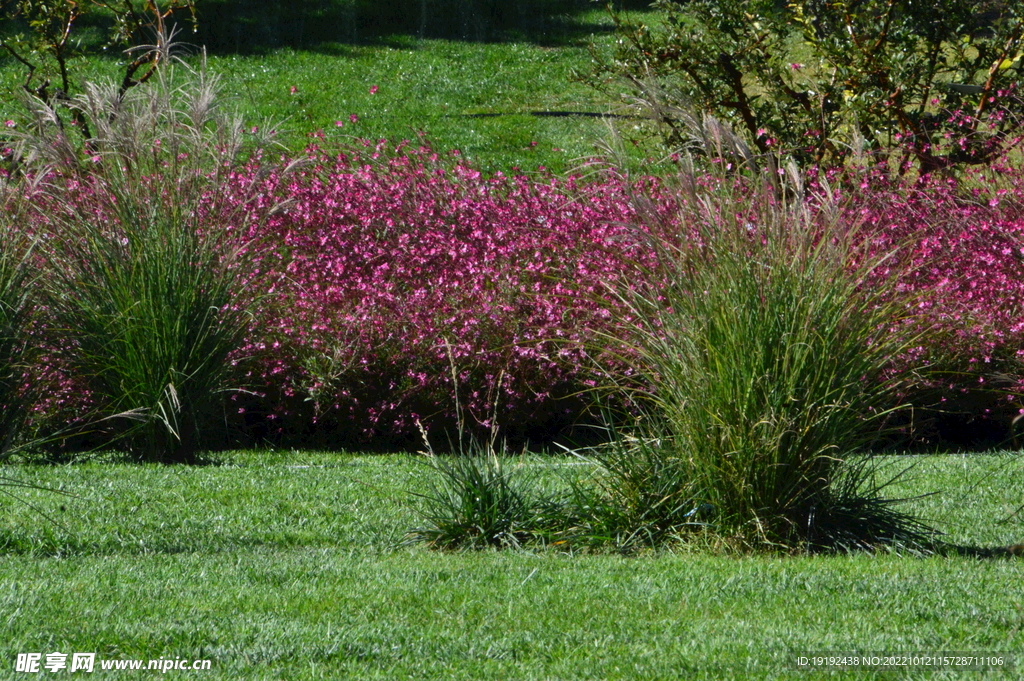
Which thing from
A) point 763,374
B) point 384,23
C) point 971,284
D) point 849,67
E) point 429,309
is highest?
point 849,67

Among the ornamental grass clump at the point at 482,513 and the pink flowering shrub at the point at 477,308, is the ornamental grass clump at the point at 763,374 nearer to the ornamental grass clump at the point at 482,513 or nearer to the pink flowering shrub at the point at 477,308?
the ornamental grass clump at the point at 482,513

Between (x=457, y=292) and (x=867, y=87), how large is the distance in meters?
4.72

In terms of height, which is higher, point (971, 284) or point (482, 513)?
point (971, 284)

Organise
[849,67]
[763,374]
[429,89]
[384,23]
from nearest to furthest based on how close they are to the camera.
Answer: [763,374] < [849,67] < [429,89] < [384,23]

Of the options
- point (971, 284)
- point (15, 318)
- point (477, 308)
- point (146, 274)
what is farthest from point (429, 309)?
point (971, 284)

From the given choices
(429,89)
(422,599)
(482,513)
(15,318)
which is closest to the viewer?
(422,599)

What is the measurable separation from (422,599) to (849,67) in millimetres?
8542

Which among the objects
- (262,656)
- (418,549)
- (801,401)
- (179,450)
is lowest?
(179,450)

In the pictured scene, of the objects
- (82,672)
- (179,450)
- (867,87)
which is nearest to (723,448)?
(82,672)

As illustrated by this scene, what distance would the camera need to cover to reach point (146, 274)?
288 inches

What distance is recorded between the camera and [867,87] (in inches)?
445

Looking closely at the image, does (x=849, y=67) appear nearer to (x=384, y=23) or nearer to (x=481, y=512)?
(x=481, y=512)

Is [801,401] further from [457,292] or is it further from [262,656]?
[457,292]

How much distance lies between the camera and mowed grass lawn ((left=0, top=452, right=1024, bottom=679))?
3709 mm
